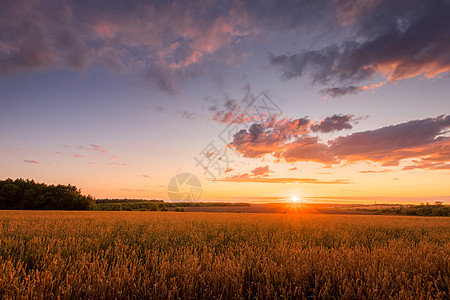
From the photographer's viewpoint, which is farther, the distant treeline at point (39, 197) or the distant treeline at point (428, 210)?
the distant treeline at point (39, 197)

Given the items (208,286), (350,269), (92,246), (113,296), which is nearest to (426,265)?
(350,269)

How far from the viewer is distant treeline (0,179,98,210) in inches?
2371

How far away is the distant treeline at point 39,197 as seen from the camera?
6022cm

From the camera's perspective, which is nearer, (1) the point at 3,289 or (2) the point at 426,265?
(1) the point at 3,289

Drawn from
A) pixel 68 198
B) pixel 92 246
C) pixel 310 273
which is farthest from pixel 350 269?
pixel 68 198

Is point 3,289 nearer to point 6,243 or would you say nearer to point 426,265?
→ point 6,243

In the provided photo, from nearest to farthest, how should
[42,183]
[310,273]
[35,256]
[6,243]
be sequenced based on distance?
[310,273] < [35,256] < [6,243] < [42,183]

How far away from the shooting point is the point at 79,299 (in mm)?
2684

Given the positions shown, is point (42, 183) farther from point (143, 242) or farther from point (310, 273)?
point (310, 273)

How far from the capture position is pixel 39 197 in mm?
60219

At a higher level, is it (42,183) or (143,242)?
(42,183)

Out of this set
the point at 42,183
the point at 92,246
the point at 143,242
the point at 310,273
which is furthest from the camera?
the point at 42,183

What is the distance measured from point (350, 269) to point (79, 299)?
382 centimetres

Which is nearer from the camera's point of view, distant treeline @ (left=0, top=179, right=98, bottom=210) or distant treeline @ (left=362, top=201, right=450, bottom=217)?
distant treeline @ (left=362, top=201, right=450, bottom=217)
